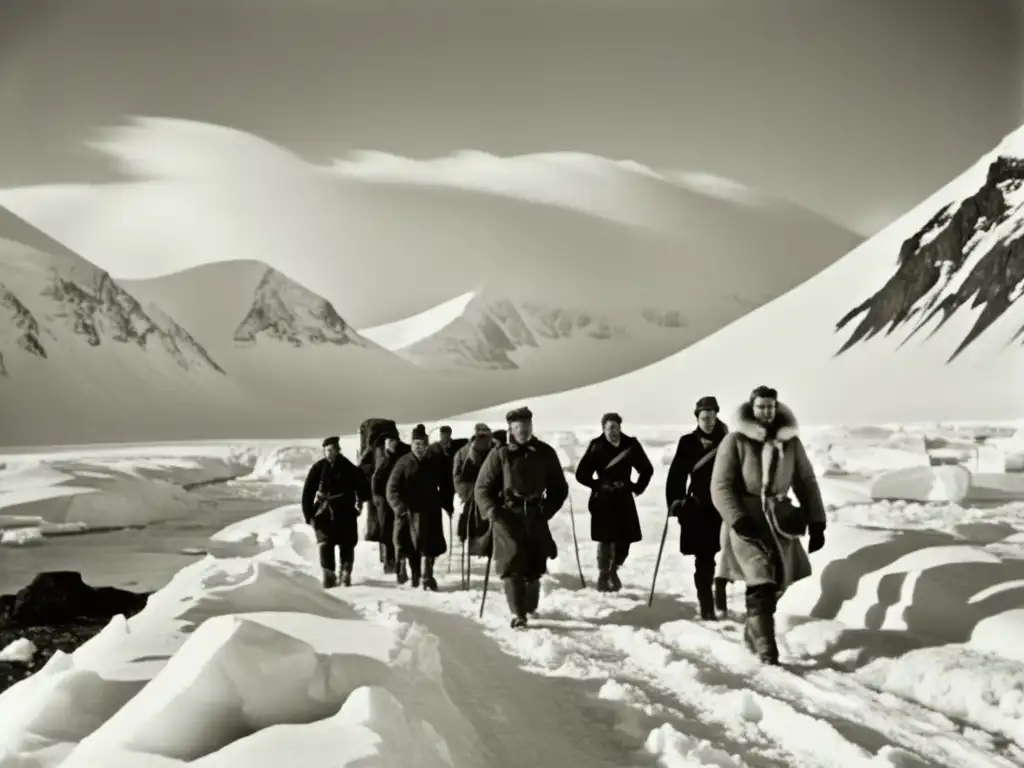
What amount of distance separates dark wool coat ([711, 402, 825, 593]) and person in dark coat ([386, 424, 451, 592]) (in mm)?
4341

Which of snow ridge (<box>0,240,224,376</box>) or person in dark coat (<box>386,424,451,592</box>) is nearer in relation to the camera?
person in dark coat (<box>386,424,451,592</box>)

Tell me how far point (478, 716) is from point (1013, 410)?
50236 millimetres

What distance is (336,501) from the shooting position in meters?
9.89

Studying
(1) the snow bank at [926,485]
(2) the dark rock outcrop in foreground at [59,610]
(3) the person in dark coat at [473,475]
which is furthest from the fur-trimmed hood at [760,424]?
(1) the snow bank at [926,485]

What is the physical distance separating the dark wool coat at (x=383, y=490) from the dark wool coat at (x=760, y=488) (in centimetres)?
496

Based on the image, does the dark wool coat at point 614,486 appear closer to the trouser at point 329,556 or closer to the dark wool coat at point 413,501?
the dark wool coat at point 413,501

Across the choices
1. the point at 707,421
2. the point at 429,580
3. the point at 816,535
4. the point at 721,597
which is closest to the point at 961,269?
the point at 429,580

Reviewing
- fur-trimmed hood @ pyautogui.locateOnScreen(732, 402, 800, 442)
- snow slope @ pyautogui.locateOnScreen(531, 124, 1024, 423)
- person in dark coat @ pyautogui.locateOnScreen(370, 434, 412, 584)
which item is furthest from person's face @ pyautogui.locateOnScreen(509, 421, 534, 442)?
snow slope @ pyautogui.locateOnScreen(531, 124, 1024, 423)

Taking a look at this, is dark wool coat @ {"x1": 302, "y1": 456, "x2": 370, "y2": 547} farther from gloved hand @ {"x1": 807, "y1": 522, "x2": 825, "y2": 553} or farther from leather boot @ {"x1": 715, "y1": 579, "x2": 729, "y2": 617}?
gloved hand @ {"x1": 807, "y1": 522, "x2": 825, "y2": 553}

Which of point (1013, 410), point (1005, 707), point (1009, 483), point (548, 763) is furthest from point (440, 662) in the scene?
point (1013, 410)

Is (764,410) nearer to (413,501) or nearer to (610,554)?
(610,554)

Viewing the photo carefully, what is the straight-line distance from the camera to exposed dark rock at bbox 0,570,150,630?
1020cm

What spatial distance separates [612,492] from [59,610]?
6.59 meters

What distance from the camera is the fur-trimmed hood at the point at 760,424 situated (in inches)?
228
